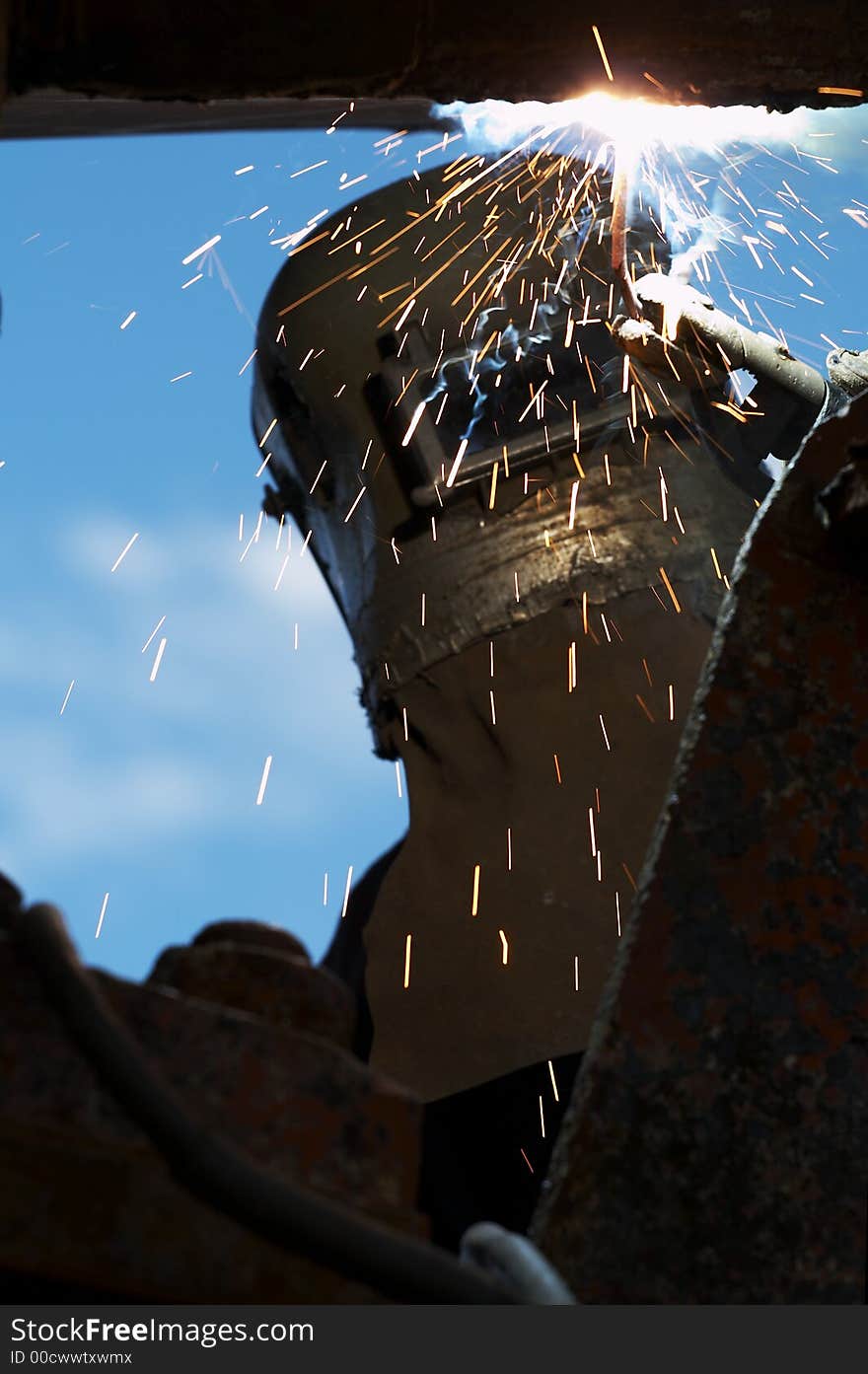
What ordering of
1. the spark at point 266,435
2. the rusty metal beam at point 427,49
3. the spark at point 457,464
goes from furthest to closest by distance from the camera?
the spark at point 266,435 → the spark at point 457,464 → the rusty metal beam at point 427,49

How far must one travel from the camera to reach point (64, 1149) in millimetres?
1138

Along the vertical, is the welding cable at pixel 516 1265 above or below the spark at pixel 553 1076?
above

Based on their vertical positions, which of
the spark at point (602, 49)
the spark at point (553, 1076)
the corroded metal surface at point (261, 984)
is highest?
the spark at point (602, 49)

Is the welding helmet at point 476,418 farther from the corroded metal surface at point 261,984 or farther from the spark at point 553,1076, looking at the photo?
the corroded metal surface at point 261,984

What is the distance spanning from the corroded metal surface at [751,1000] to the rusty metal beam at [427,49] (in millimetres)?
1142

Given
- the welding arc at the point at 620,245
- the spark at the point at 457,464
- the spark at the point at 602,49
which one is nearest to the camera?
the spark at the point at 602,49

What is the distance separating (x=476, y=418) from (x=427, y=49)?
12.8 ft

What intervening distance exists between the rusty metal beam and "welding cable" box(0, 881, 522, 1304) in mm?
1782

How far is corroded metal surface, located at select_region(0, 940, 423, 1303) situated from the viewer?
1.13 meters

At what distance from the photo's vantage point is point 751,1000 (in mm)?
1736

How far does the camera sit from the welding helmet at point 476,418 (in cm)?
624

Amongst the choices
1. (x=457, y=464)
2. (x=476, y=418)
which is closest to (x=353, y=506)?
(x=457, y=464)

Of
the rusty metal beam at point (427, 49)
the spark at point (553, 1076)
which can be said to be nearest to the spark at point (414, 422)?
the spark at point (553, 1076)
